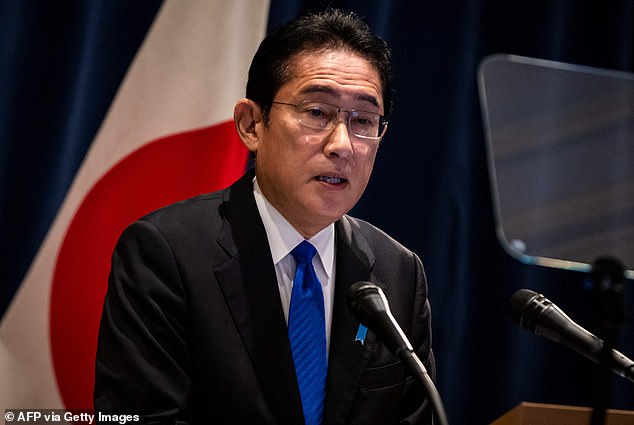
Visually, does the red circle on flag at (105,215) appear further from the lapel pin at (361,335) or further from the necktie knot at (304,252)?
the lapel pin at (361,335)

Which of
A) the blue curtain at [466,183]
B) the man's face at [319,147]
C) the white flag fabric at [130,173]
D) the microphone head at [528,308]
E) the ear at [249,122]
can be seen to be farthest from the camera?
the blue curtain at [466,183]

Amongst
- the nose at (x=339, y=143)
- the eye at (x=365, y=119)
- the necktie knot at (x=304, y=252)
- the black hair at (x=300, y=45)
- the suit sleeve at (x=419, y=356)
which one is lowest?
the suit sleeve at (x=419, y=356)

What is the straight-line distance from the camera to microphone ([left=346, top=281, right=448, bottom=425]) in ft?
4.42

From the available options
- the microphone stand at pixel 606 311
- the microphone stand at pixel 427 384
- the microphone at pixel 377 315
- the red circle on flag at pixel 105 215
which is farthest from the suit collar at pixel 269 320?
the microphone stand at pixel 606 311

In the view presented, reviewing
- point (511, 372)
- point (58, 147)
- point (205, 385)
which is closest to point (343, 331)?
point (205, 385)

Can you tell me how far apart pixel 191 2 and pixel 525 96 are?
133 centimetres

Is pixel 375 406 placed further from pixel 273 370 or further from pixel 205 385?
pixel 205 385

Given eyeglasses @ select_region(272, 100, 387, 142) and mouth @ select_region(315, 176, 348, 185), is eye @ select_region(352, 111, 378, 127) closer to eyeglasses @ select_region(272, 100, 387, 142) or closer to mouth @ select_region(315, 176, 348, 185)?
eyeglasses @ select_region(272, 100, 387, 142)

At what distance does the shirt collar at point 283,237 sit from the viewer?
1.96m

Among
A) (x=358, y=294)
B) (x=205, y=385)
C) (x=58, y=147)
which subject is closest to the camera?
(x=358, y=294)

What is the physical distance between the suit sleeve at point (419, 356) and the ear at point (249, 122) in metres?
0.52

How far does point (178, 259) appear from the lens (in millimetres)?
1831

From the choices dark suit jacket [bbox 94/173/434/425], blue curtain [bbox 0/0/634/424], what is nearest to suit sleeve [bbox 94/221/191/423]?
dark suit jacket [bbox 94/173/434/425]

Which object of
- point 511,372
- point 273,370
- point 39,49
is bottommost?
point 511,372
